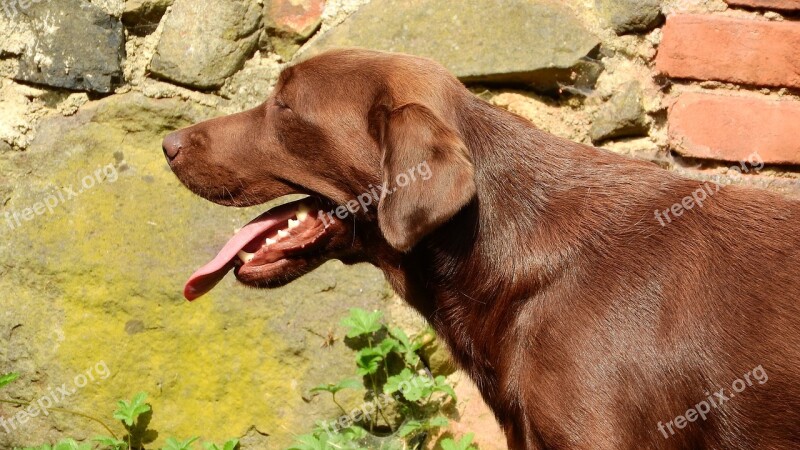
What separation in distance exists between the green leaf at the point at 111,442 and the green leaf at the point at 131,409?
0.27 ft

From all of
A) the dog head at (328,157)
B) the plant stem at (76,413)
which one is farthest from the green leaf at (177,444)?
the dog head at (328,157)

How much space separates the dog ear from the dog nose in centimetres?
89

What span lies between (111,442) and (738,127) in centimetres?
277

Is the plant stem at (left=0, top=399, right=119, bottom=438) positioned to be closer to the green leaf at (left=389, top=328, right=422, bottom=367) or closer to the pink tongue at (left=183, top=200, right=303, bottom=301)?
the pink tongue at (left=183, top=200, right=303, bottom=301)

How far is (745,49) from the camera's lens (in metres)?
3.98

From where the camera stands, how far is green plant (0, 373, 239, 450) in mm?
3865

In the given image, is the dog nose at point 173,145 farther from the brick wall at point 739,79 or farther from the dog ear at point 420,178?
the brick wall at point 739,79

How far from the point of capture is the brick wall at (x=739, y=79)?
13.1ft

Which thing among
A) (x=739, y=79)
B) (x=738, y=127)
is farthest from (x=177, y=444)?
(x=739, y=79)

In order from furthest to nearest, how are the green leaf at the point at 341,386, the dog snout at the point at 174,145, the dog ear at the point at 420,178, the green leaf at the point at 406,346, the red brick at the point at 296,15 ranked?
the red brick at the point at 296,15
the green leaf at the point at 406,346
the green leaf at the point at 341,386
the dog snout at the point at 174,145
the dog ear at the point at 420,178

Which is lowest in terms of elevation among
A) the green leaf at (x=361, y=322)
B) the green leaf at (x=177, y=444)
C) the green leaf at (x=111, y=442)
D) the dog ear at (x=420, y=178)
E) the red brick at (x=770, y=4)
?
the green leaf at (x=111, y=442)

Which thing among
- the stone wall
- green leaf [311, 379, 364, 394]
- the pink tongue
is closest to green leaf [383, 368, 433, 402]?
green leaf [311, 379, 364, 394]

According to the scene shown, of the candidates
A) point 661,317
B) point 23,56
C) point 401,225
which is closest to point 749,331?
point 661,317

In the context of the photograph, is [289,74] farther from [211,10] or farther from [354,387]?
[354,387]
